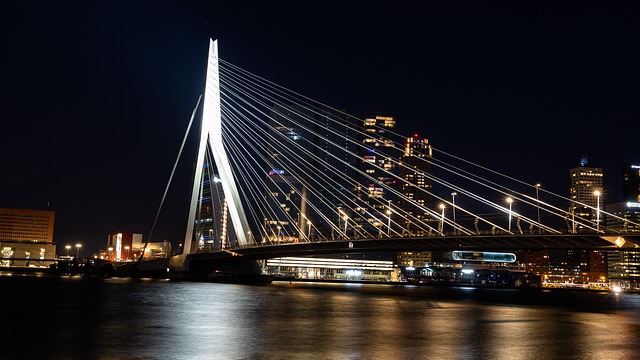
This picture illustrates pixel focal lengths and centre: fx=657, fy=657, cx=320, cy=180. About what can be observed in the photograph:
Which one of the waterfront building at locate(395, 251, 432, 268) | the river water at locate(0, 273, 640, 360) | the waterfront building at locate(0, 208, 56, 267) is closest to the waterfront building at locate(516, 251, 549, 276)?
the waterfront building at locate(395, 251, 432, 268)

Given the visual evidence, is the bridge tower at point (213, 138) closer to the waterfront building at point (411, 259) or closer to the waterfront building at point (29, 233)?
the waterfront building at point (411, 259)

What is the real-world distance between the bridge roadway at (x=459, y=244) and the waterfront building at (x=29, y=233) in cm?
10594

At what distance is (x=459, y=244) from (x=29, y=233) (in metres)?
144

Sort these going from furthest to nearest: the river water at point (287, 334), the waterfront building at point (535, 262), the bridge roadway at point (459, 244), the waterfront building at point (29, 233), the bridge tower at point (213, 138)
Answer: the waterfront building at point (535, 262) < the waterfront building at point (29, 233) < the bridge tower at point (213, 138) < the bridge roadway at point (459, 244) < the river water at point (287, 334)

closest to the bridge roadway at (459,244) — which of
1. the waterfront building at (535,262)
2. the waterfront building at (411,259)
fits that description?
the waterfront building at (411,259)

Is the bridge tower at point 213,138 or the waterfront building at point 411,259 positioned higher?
the bridge tower at point 213,138

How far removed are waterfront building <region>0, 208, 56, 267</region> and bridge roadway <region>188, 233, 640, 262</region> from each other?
106 metres

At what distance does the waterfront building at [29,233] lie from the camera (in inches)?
5792

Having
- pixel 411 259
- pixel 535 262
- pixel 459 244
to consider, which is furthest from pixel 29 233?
pixel 459 244

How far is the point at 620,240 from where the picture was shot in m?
37.6

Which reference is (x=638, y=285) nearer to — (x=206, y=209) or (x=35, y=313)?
(x=206, y=209)

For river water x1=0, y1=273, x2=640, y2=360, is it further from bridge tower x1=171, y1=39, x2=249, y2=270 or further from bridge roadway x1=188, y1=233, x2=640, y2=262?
bridge tower x1=171, y1=39, x2=249, y2=270

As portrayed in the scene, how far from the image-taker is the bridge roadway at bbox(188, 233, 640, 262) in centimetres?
3844

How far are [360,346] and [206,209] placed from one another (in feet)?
192
